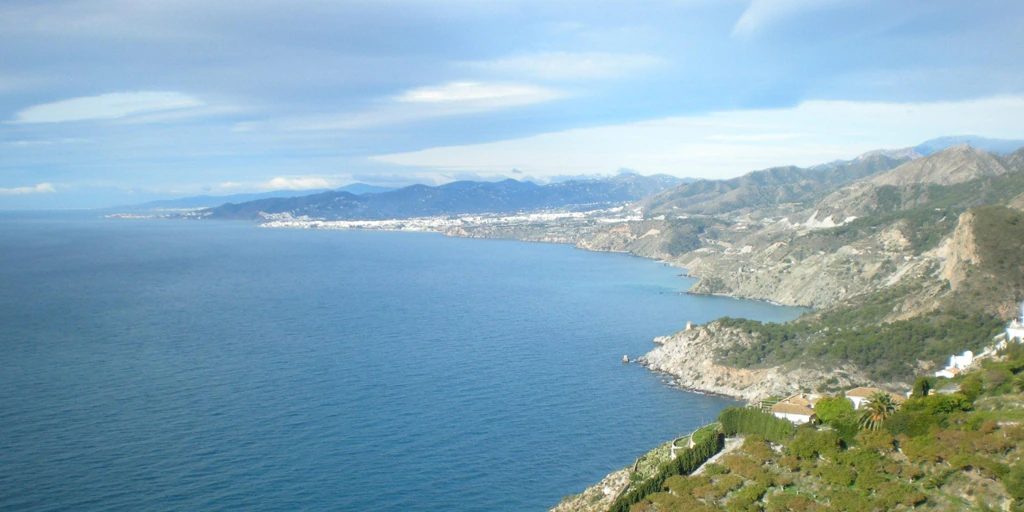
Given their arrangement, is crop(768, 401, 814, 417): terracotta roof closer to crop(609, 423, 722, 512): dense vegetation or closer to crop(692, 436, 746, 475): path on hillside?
crop(692, 436, 746, 475): path on hillside

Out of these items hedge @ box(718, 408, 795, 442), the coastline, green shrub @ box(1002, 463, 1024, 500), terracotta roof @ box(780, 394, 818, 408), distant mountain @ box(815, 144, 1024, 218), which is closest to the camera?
green shrub @ box(1002, 463, 1024, 500)

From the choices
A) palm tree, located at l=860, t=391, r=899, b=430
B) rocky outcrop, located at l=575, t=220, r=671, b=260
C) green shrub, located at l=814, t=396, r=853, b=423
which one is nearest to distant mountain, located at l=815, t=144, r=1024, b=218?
rocky outcrop, located at l=575, t=220, r=671, b=260

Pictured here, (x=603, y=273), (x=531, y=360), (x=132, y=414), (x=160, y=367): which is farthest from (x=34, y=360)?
(x=603, y=273)

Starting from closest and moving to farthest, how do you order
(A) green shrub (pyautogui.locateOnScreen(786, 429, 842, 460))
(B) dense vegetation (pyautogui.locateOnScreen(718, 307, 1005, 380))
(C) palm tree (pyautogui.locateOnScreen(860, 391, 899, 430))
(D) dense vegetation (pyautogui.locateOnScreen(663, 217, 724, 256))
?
(A) green shrub (pyautogui.locateOnScreen(786, 429, 842, 460)), (C) palm tree (pyautogui.locateOnScreen(860, 391, 899, 430)), (B) dense vegetation (pyautogui.locateOnScreen(718, 307, 1005, 380)), (D) dense vegetation (pyautogui.locateOnScreen(663, 217, 724, 256))

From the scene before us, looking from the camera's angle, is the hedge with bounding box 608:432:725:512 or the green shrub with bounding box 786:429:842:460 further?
A: the hedge with bounding box 608:432:725:512

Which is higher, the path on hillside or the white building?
the path on hillside

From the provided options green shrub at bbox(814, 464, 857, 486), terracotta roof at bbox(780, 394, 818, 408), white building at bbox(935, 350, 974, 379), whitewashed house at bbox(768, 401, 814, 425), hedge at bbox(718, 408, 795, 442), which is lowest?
white building at bbox(935, 350, 974, 379)
